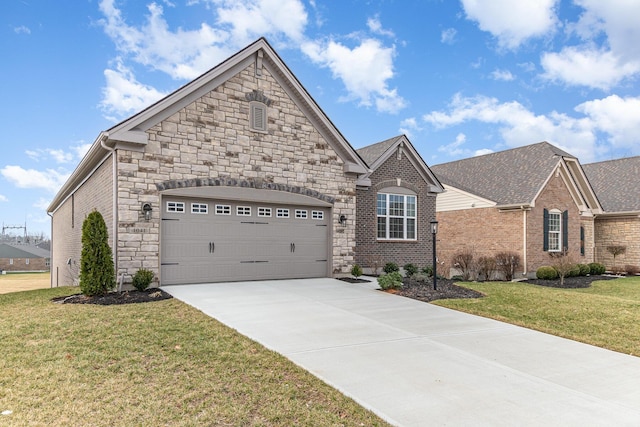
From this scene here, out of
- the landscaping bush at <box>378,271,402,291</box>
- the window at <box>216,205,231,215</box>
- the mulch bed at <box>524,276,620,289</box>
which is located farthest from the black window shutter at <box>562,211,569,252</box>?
the window at <box>216,205,231,215</box>

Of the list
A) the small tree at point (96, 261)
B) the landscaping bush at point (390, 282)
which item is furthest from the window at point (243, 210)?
the landscaping bush at point (390, 282)

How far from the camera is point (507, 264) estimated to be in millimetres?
18500

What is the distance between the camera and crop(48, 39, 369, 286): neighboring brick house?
10.6 metres

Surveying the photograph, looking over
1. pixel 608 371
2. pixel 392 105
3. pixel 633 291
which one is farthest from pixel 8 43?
pixel 633 291

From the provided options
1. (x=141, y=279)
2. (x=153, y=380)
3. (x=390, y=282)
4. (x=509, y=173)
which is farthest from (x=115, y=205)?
(x=509, y=173)

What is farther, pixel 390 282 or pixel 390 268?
pixel 390 268

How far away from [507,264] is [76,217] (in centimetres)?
1948

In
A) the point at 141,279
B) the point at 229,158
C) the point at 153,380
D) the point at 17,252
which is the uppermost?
the point at 229,158

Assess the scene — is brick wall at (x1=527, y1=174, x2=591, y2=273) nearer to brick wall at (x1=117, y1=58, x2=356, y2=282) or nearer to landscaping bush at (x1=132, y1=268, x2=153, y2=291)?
brick wall at (x1=117, y1=58, x2=356, y2=282)

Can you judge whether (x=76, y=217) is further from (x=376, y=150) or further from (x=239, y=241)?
(x=376, y=150)

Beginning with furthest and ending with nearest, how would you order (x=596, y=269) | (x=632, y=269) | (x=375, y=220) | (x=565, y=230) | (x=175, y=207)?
(x=632, y=269), (x=596, y=269), (x=565, y=230), (x=375, y=220), (x=175, y=207)

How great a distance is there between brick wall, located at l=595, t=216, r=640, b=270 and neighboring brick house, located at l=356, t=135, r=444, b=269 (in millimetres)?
13460

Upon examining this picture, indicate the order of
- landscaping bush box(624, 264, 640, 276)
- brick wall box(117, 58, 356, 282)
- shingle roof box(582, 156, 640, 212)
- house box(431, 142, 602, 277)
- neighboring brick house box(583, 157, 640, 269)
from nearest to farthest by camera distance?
1. brick wall box(117, 58, 356, 282)
2. house box(431, 142, 602, 277)
3. landscaping bush box(624, 264, 640, 276)
4. neighboring brick house box(583, 157, 640, 269)
5. shingle roof box(582, 156, 640, 212)

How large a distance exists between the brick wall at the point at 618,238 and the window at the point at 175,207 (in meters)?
24.6
